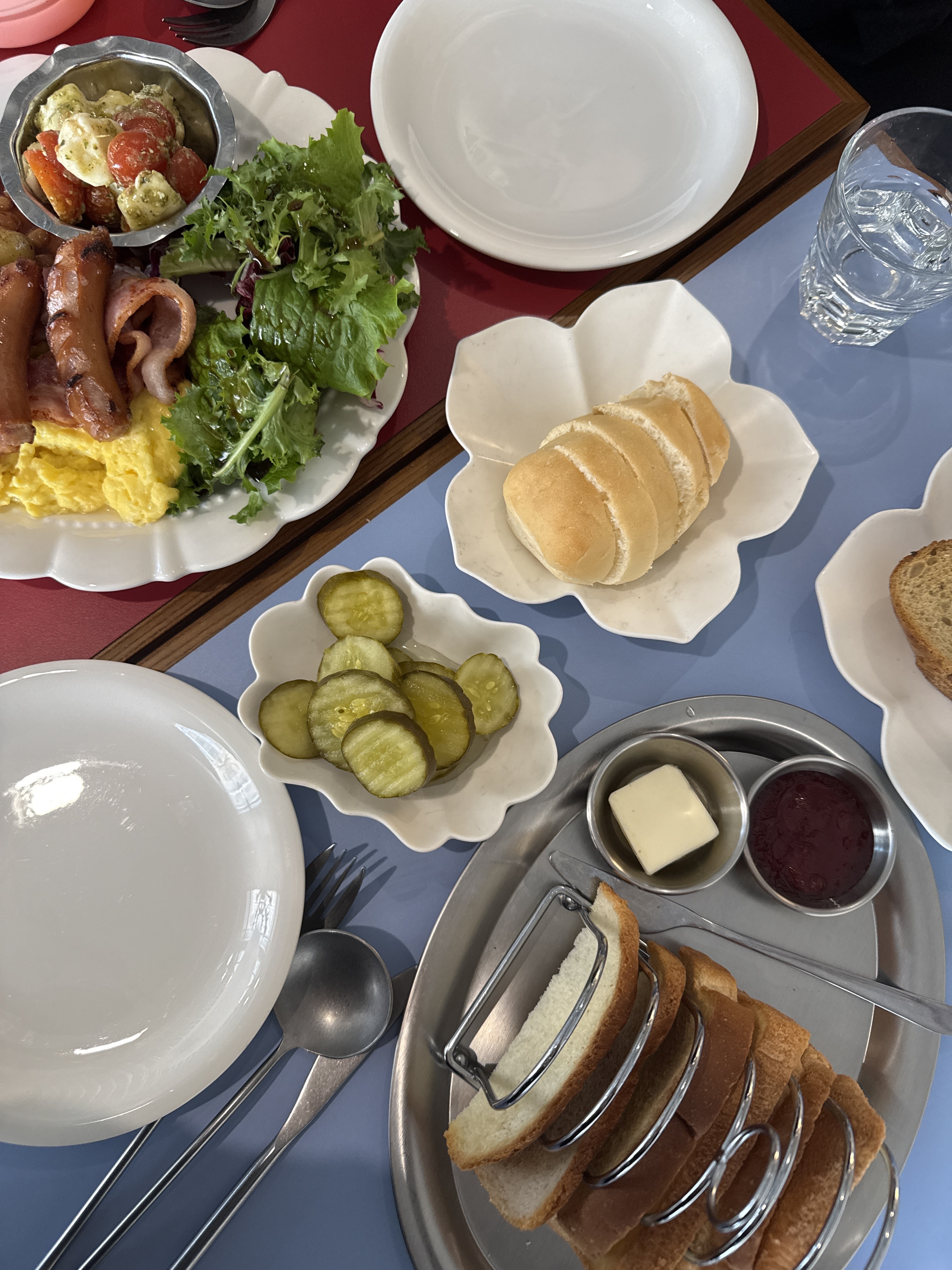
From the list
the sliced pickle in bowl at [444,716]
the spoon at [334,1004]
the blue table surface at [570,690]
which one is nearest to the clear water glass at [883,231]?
the blue table surface at [570,690]

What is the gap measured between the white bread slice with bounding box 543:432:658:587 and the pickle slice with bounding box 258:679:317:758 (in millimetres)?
538

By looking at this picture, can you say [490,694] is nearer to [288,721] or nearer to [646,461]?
[288,721]

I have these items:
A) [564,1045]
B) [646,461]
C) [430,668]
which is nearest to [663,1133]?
[564,1045]

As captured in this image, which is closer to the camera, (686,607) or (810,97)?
(686,607)

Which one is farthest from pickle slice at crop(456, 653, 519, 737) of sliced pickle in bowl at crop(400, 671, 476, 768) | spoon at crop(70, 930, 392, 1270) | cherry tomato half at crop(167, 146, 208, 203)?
cherry tomato half at crop(167, 146, 208, 203)

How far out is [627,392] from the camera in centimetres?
149

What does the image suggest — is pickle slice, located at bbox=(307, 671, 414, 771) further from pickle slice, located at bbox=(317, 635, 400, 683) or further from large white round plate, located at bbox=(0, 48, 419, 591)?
large white round plate, located at bbox=(0, 48, 419, 591)

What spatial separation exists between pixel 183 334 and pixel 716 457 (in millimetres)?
991

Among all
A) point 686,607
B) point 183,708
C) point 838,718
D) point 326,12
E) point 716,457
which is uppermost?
point 326,12

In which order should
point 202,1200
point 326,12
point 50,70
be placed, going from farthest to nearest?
point 326,12, point 50,70, point 202,1200

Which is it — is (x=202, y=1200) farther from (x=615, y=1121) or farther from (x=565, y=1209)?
(x=615, y=1121)

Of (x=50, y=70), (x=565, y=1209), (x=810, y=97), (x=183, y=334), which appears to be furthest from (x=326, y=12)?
(x=565, y=1209)

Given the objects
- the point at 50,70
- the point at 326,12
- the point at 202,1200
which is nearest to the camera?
the point at 202,1200

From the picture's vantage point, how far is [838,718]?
1.51 m
